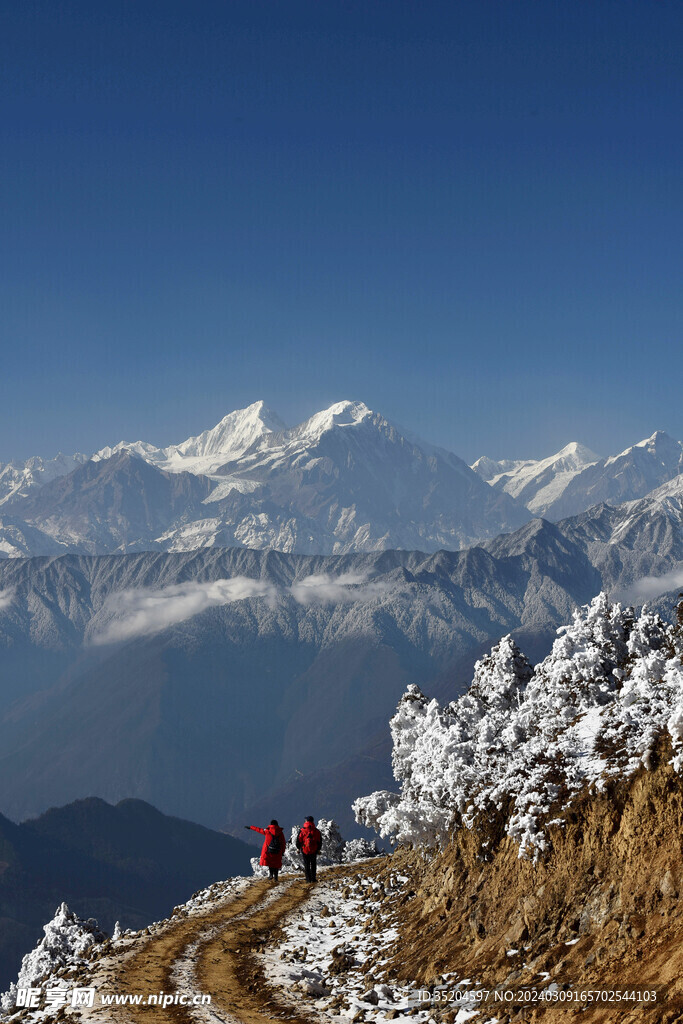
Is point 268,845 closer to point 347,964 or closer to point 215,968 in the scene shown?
point 347,964

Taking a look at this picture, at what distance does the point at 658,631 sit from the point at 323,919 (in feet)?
54.7

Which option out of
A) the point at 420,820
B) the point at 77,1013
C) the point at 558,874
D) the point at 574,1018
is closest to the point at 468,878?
the point at 558,874

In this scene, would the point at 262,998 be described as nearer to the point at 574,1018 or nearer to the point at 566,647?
the point at 574,1018

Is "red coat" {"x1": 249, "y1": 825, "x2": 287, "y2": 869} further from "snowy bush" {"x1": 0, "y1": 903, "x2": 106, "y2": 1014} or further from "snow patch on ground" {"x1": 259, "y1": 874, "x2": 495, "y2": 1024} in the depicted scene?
"snowy bush" {"x1": 0, "y1": 903, "x2": 106, "y2": 1014}

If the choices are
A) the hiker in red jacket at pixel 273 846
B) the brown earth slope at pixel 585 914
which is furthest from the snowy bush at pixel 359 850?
the brown earth slope at pixel 585 914

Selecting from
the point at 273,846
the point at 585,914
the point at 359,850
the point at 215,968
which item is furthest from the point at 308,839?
the point at 359,850

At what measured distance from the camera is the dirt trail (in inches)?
→ 783

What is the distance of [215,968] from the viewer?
2445 cm

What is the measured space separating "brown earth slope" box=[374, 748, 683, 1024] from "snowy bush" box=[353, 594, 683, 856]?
816 mm

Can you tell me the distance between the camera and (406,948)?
2516 centimetres

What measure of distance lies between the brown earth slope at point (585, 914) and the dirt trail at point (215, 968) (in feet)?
14.2

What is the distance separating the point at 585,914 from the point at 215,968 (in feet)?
36.7

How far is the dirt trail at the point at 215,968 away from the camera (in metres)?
19.9

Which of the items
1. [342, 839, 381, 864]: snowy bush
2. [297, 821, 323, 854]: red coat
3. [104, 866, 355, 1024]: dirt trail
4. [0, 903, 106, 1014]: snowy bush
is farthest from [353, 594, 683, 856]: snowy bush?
[342, 839, 381, 864]: snowy bush
